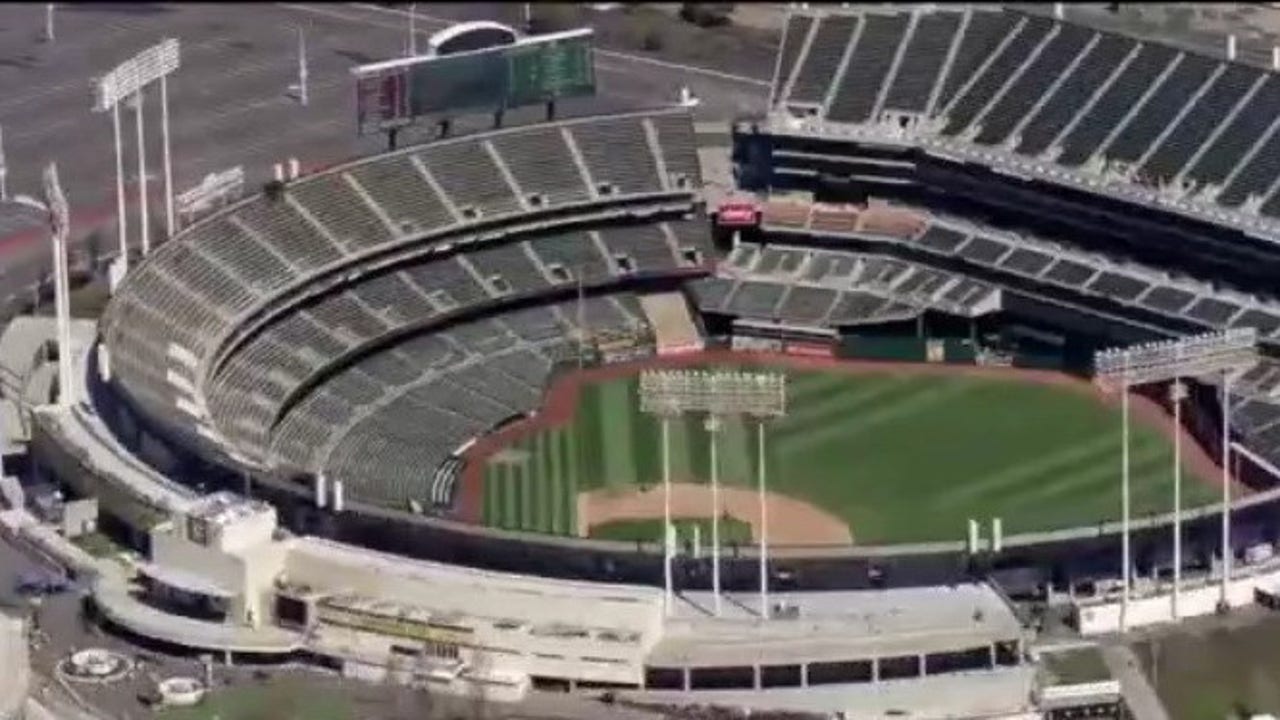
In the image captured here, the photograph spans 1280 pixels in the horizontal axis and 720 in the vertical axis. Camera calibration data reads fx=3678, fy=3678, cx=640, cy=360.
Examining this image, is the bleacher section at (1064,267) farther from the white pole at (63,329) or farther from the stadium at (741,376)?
the white pole at (63,329)

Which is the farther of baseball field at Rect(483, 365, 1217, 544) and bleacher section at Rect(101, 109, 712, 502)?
bleacher section at Rect(101, 109, 712, 502)

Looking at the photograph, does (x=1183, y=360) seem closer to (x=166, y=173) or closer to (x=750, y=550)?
(x=750, y=550)

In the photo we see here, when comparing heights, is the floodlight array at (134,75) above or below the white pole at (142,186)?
above

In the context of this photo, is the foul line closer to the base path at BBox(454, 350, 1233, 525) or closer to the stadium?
the stadium

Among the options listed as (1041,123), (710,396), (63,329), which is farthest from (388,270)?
(710,396)

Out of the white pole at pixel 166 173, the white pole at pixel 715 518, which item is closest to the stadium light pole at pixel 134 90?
the white pole at pixel 166 173

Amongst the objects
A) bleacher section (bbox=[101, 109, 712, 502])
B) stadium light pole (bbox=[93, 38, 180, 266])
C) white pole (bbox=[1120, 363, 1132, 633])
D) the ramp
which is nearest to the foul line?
bleacher section (bbox=[101, 109, 712, 502])
